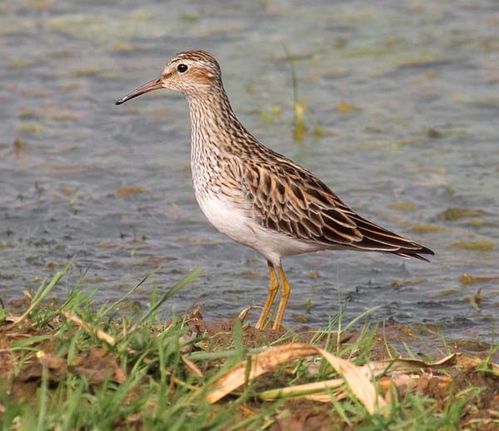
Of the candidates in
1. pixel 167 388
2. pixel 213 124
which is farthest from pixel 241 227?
pixel 167 388

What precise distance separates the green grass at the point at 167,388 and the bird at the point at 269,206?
2.38 metres

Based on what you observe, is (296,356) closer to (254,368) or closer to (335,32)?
(254,368)

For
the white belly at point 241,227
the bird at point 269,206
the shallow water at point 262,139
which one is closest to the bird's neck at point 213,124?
the bird at point 269,206

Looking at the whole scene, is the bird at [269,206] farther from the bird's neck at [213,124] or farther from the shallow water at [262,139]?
the shallow water at [262,139]

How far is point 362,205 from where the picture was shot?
11.2 metres

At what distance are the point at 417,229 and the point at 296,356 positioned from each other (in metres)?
5.22

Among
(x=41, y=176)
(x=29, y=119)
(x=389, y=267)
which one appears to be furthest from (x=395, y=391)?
(x=29, y=119)

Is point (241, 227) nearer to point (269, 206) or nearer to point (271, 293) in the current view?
point (269, 206)

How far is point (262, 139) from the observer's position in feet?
40.9

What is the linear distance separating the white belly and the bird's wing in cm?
5

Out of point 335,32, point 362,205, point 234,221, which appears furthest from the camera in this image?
point 335,32

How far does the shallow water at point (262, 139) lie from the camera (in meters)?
9.91

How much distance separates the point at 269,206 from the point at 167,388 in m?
3.24

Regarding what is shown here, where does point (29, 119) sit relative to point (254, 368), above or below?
below
